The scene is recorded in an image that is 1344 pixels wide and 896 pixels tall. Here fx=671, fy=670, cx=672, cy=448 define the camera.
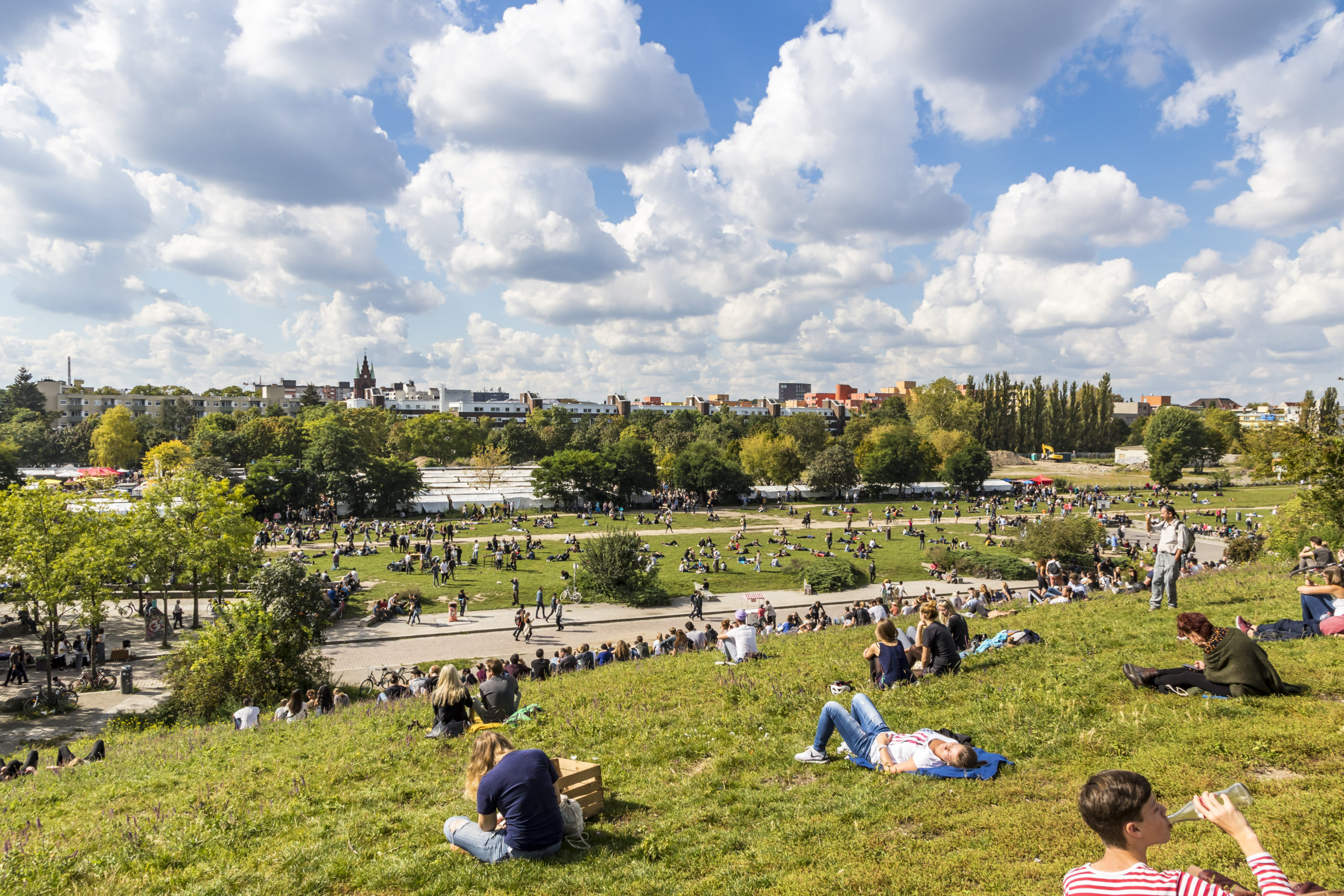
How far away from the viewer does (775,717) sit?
7.98 metres

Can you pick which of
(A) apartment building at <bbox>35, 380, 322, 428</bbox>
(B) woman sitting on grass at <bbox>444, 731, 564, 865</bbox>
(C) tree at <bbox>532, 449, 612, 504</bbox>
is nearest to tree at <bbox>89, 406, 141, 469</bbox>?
(A) apartment building at <bbox>35, 380, 322, 428</bbox>

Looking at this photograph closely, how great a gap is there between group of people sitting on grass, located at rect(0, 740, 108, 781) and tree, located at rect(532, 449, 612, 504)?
50.0 m

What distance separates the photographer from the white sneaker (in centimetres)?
648

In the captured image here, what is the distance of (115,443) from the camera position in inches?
3317

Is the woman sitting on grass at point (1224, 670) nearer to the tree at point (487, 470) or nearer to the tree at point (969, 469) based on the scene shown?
the tree at point (487, 470)

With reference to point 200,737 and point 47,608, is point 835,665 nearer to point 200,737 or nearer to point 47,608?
point 200,737

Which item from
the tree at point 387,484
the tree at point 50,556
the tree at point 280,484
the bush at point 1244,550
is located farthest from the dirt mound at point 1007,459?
the tree at point 50,556

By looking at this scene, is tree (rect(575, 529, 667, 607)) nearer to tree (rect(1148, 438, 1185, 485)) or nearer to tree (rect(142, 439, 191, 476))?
tree (rect(142, 439, 191, 476))

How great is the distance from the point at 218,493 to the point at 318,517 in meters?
31.6

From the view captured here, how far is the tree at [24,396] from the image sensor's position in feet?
348

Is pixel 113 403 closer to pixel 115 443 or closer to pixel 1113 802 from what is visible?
pixel 115 443

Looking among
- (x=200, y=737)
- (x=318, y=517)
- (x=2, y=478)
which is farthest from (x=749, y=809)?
(x=2, y=478)

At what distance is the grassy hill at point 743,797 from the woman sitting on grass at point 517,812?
0.14 meters

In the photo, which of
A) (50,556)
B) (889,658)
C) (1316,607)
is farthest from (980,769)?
(50,556)
